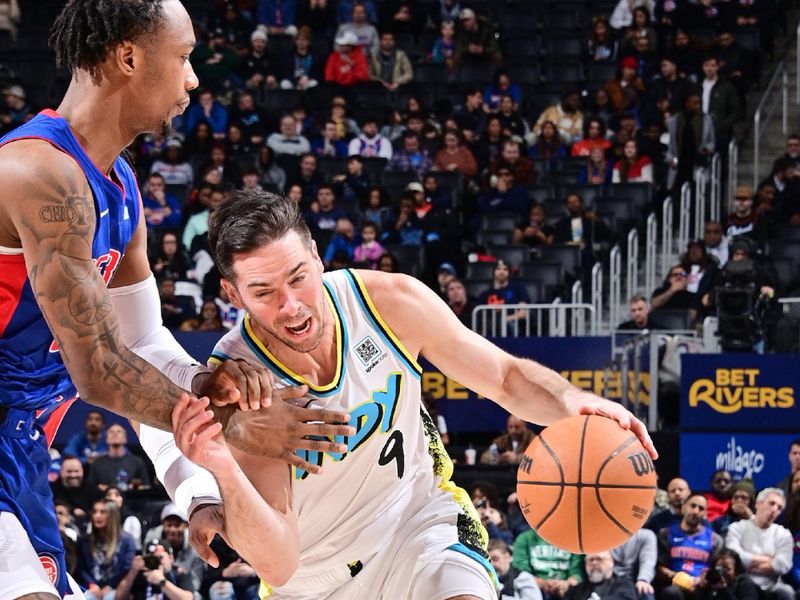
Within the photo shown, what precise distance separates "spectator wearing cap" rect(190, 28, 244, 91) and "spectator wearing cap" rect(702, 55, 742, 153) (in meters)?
6.33

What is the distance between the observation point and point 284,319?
4.31 metres

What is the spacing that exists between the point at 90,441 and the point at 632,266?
634 centimetres

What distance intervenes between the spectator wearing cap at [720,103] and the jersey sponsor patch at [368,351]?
13.1 metres

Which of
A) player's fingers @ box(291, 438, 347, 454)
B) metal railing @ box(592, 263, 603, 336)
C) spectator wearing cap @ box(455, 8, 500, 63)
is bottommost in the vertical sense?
metal railing @ box(592, 263, 603, 336)

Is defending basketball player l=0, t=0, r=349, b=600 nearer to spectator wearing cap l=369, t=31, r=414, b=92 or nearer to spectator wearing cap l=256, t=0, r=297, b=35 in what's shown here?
spectator wearing cap l=369, t=31, r=414, b=92

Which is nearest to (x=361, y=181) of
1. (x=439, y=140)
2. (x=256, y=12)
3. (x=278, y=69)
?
(x=439, y=140)

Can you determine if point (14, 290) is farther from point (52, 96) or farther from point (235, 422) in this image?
point (52, 96)

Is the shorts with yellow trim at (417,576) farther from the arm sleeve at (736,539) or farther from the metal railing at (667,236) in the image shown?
the metal railing at (667,236)

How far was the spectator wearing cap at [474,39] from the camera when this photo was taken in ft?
61.9

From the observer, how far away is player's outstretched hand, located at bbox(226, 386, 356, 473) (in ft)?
13.0

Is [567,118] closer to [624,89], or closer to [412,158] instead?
[624,89]

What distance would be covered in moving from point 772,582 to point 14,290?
8.22 metres

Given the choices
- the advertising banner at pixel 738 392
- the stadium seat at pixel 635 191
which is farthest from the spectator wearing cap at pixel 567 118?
the advertising banner at pixel 738 392

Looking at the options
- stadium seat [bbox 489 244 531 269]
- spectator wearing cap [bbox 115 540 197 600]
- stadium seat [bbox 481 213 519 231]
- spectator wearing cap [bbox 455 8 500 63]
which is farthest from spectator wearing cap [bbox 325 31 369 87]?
spectator wearing cap [bbox 115 540 197 600]
